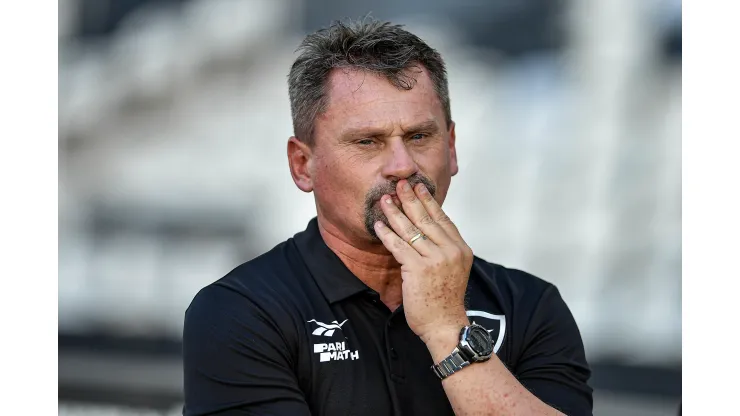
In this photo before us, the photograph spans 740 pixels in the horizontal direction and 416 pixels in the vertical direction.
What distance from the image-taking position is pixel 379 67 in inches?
85.5

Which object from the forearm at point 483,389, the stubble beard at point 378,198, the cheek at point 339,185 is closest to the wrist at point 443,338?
the forearm at point 483,389

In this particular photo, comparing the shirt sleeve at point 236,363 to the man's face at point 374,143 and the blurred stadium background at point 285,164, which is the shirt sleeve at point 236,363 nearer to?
the man's face at point 374,143

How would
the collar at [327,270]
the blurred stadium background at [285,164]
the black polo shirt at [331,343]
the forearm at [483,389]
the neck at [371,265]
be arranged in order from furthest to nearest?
the blurred stadium background at [285,164] < the neck at [371,265] < the collar at [327,270] < the black polo shirt at [331,343] < the forearm at [483,389]

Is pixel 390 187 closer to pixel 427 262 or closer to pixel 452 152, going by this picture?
pixel 427 262

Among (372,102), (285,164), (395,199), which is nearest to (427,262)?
(395,199)

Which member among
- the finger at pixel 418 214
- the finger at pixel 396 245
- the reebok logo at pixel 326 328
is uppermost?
the finger at pixel 418 214

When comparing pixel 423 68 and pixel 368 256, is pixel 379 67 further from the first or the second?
pixel 368 256

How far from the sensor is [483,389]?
74.7 inches

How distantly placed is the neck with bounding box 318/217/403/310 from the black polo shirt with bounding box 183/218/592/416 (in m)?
0.05

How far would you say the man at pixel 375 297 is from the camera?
1971mm

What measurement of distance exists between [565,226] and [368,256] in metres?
2.35

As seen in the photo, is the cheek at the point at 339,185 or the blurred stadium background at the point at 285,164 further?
the blurred stadium background at the point at 285,164

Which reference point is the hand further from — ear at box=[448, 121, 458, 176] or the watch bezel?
ear at box=[448, 121, 458, 176]

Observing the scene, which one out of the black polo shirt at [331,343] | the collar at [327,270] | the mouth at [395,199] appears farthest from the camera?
the collar at [327,270]
